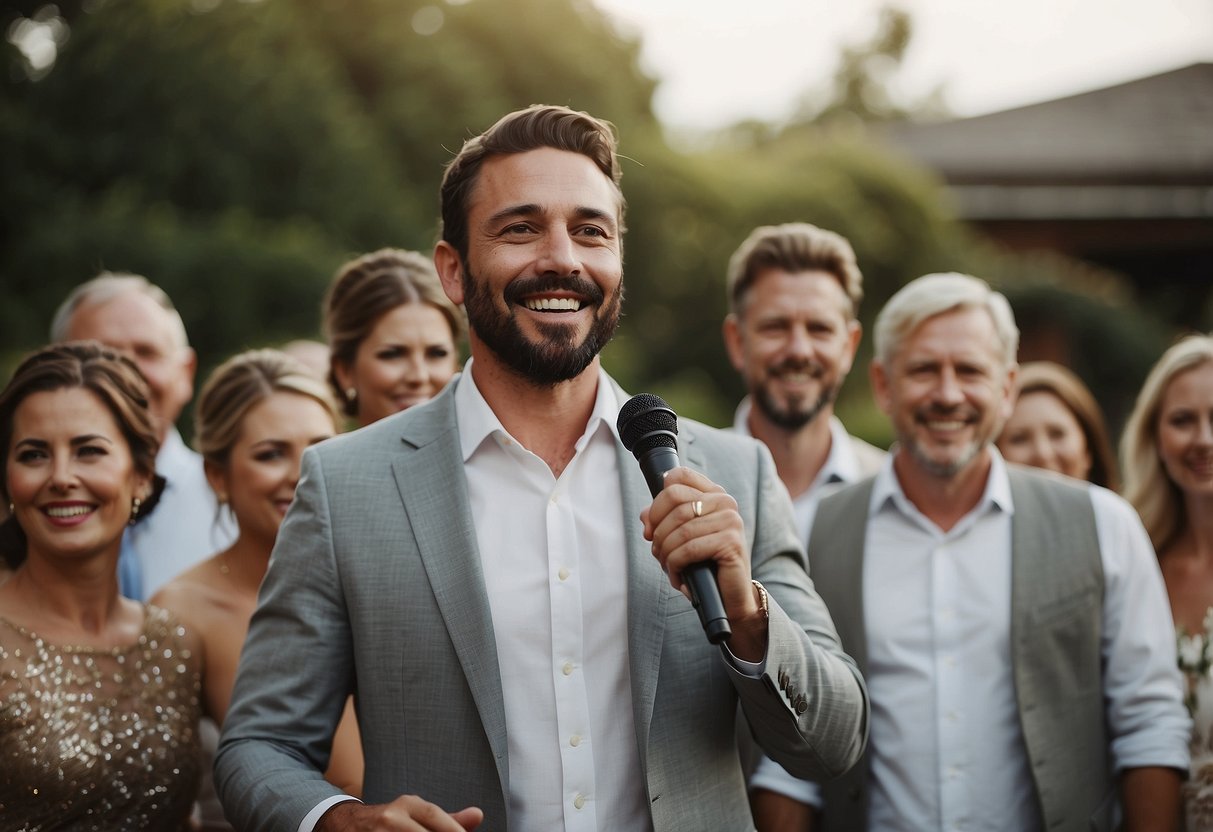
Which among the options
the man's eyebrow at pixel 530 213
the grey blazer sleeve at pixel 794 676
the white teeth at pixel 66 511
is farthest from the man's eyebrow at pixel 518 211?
the white teeth at pixel 66 511

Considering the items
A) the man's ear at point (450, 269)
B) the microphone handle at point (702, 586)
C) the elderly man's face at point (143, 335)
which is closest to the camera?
the microphone handle at point (702, 586)

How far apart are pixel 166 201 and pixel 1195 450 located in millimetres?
8674

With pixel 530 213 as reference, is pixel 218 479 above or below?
below

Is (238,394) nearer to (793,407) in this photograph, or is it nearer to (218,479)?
(218,479)

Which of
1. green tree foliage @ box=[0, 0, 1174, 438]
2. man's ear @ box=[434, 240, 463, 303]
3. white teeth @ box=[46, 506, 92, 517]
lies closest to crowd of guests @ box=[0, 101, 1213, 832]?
white teeth @ box=[46, 506, 92, 517]

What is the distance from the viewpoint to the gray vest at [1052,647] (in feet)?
11.1

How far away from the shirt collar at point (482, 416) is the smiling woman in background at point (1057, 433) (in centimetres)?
288

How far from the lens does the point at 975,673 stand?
11.5 feet

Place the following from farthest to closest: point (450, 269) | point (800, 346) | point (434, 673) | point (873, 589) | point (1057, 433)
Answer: point (1057, 433) < point (800, 346) < point (873, 589) < point (450, 269) < point (434, 673)

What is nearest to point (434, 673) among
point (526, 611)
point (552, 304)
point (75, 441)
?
point (526, 611)

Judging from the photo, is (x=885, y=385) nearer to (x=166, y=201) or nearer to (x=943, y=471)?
(x=943, y=471)

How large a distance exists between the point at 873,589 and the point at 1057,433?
1.93 meters

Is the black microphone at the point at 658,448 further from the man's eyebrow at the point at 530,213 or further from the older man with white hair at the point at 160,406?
the older man with white hair at the point at 160,406

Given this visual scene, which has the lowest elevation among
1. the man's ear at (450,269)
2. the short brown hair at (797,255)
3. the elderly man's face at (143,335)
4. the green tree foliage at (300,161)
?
the man's ear at (450,269)
